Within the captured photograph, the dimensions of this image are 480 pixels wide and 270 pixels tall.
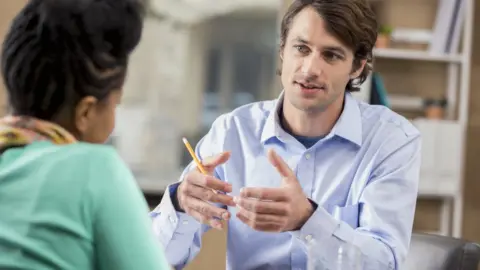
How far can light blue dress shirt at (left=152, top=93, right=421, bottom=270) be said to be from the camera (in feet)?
4.90

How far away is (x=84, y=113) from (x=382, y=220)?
0.82m

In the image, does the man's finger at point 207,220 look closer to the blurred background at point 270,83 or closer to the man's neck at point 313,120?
the man's neck at point 313,120

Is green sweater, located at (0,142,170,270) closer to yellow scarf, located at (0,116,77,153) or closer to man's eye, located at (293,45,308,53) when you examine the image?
yellow scarf, located at (0,116,77,153)

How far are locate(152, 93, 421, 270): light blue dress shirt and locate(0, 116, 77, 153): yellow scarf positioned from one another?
0.68 metres

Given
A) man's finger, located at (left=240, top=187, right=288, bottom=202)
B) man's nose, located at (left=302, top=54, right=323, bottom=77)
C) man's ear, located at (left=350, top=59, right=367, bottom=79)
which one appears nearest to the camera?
man's finger, located at (left=240, top=187, right=288, bottom=202)

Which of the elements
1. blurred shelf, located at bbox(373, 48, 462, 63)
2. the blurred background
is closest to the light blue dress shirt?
the blurred background

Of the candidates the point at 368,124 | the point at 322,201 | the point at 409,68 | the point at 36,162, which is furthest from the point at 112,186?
the point at 409,68

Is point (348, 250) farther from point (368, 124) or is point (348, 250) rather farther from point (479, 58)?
point (479, 58)

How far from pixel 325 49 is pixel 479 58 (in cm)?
226

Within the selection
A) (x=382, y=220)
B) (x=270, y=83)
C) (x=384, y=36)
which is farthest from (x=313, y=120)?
(x=270, y=83)

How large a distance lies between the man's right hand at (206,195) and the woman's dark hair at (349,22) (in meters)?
0.42

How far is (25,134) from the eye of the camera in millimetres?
845

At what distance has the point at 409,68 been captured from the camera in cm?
363

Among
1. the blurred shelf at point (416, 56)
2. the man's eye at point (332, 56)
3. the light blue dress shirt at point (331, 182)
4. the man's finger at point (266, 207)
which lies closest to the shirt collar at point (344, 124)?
the light blue dress shirt at point (331, 182)
